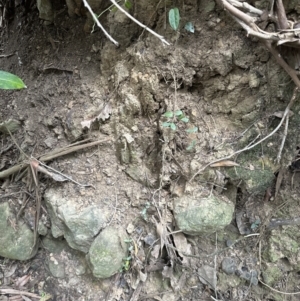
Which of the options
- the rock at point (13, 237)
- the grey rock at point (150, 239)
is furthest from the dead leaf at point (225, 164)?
the rock at point (13, 237)

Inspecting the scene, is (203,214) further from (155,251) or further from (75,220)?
(75,220)

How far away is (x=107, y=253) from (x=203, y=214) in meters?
0.56

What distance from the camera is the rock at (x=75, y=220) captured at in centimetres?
168

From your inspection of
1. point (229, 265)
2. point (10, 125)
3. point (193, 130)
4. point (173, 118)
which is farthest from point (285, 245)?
point (10, 125)

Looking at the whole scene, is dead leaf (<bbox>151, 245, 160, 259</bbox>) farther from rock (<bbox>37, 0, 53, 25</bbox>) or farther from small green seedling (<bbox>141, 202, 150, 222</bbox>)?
rock (<bbox>37, 0, 53, 25</bbox>)

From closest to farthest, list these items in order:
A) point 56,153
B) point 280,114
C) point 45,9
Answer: point 280,114
point 56,153
point 45,9

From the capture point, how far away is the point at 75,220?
5.52 feet

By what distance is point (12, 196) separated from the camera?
1874 millimetres

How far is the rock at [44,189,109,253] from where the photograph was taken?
1.68 meters

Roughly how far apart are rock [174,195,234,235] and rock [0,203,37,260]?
3.02 feet

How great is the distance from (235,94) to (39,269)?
1.55m

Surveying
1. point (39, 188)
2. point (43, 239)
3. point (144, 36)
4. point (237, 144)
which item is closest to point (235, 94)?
point (237, 144)

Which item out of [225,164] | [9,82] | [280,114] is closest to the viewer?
[9,82]

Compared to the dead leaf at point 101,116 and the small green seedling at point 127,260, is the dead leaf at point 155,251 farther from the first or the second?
the dead leaf at point 101,116
